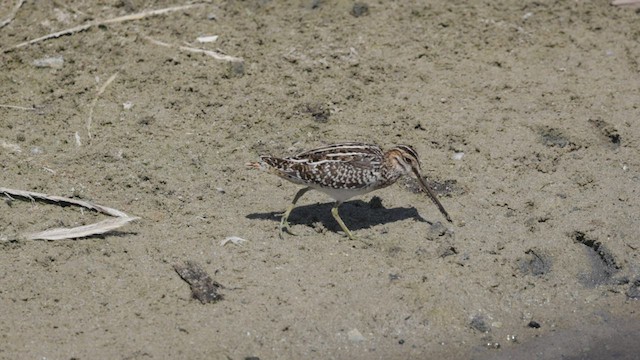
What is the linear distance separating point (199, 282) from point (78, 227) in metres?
1.21

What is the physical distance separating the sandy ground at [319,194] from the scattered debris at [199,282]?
60 millimetres

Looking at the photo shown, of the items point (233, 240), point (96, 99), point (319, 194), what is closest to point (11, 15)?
point (96, 99)

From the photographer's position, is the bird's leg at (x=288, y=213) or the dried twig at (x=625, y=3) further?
the dried twig at (x=625, y=3)

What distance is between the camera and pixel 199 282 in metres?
8.09

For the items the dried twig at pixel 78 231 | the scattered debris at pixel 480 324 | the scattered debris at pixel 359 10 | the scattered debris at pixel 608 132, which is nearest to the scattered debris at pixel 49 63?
the dried twig at pixel 78 231

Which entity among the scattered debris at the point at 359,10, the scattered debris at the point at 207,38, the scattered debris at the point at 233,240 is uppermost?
the scattered debris at the point at 359,10

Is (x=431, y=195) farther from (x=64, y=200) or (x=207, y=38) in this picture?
(x=207, y=38)

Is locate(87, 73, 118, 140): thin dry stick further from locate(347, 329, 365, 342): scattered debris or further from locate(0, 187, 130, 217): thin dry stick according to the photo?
locate(347, 329, 365, 342): scattered debris

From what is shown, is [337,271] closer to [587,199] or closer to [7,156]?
[587,199]

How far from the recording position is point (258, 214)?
29.5 feet

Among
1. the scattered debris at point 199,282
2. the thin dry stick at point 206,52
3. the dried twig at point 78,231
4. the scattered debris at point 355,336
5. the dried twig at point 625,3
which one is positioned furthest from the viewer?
the dried twig at point 625,3

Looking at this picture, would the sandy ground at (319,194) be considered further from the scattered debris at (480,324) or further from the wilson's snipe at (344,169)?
the wilson's snipe at (344,169)

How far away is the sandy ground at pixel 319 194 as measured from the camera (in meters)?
7.87

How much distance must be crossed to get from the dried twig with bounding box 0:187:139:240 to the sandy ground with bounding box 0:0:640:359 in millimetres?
86
